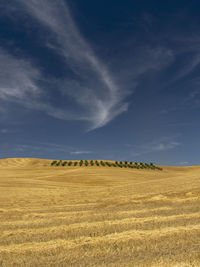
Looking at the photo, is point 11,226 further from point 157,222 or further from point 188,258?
point 188,258

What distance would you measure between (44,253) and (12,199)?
1553 cm

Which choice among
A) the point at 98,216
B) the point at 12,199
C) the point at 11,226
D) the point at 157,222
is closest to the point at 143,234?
the point at 157,222

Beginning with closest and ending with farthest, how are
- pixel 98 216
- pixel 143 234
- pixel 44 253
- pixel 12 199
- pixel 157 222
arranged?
pixel 44 253
pixel 143 234
pixel 157 222
pixel 98 216
pixel 12 199

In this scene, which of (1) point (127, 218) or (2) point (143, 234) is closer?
(2) point (143, 234)

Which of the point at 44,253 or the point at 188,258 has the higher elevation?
the point at 188,258

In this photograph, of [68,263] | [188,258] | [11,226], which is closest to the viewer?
[188,258]

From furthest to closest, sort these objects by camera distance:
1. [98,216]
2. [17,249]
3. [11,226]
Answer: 1. [98,216]
2. [11,226]
3. [17,249]

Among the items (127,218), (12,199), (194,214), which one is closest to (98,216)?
(127,218)

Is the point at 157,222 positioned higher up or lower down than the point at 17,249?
higher up

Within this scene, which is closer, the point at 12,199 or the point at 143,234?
the point at 143,234

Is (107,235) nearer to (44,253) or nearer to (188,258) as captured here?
(44,253)

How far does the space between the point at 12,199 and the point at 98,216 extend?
39.3ft

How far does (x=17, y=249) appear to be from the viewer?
799 centimetres

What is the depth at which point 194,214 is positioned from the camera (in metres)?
12.0
